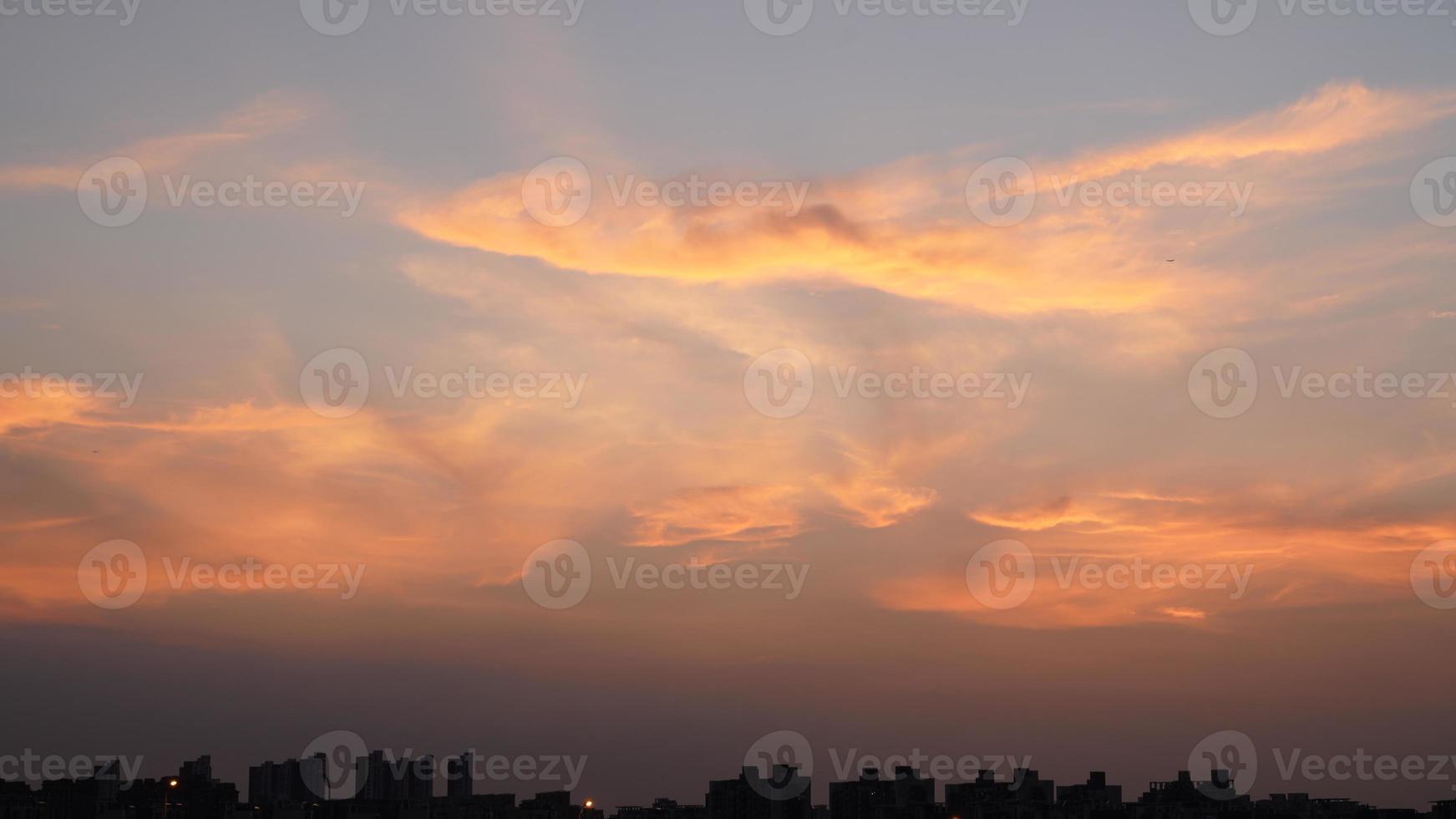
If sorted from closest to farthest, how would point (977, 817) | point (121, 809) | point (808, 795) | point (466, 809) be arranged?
point (121, 809)
point (977, 817)
point (466, 809)
point (808, 795)

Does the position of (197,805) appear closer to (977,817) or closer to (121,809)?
(121,809)

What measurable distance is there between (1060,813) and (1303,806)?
49.7 metres

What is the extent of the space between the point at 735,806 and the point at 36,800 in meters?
86.4

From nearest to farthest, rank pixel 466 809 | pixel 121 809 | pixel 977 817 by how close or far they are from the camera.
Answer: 1. pixel 121 809
2. pixel 977 817
3. pixel 466 809

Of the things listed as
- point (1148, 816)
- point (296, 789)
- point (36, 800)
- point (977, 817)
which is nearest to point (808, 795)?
point (977, 817)

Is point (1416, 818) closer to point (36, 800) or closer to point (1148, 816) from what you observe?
point (1148, 816)

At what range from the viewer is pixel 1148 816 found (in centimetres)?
16088

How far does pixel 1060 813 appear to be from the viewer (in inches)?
6230

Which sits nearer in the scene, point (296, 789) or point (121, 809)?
point (121, 809)

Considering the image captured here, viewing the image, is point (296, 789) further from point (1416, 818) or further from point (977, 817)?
point (1416, 818)

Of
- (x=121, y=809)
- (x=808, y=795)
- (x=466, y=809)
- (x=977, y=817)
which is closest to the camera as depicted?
(x=121, y=809)

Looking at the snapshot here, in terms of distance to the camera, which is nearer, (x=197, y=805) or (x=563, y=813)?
(x=197, y=805)

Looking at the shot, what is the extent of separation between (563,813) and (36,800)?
67.4 metres

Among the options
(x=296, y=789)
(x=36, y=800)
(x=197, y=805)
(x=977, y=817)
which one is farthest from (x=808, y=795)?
(x=36, y=800)
